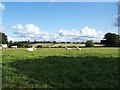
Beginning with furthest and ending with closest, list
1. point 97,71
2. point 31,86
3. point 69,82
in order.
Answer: point 97,71
point 69,82
point 31,86

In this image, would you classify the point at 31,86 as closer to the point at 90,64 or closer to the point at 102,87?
the point at 102,87

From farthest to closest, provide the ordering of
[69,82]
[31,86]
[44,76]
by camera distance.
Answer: [44,76] < [69,82] < [31,86]

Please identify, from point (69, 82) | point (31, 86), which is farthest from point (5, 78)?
point (69, 82)

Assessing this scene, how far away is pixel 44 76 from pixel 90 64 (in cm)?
496

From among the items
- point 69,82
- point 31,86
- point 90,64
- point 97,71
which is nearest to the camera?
point 31,86

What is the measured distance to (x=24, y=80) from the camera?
44.3 ft

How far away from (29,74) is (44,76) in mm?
895

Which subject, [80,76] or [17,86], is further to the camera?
[80,76]

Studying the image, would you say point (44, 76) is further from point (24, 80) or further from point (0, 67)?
point (0, 67)

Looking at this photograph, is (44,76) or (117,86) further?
(44,76)

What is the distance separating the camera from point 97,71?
16078mm

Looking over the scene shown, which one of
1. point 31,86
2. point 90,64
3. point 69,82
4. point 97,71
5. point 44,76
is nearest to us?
point 31,86

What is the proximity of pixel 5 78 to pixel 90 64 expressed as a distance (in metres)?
6.36

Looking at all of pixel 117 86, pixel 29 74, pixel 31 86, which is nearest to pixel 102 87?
pixel 117 86
